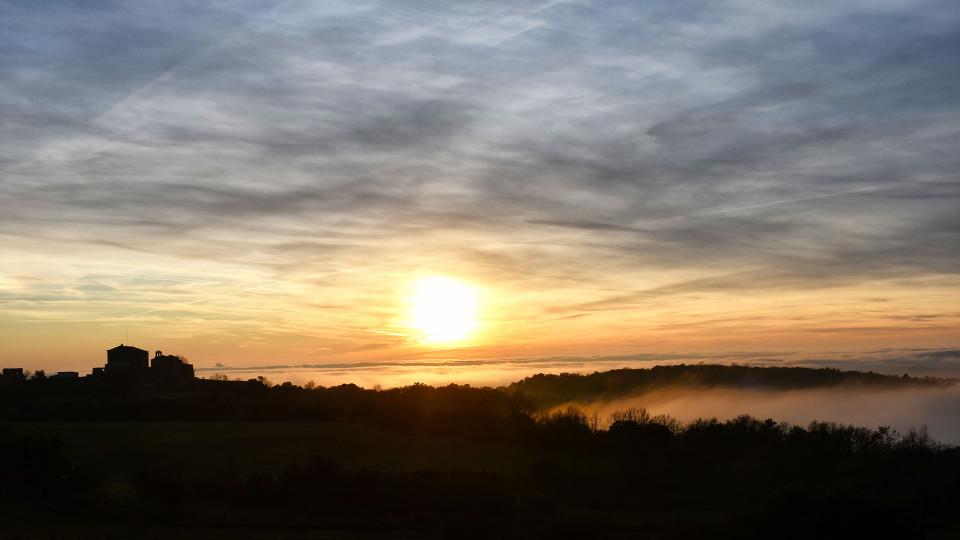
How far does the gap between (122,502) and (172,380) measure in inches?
3902

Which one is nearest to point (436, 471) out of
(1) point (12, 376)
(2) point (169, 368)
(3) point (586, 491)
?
(3) point (586, 491)

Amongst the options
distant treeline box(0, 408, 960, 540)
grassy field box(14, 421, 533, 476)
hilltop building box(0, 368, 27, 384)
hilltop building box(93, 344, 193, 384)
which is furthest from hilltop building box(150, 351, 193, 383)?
distant treeline box(0, 408, 960, 540)

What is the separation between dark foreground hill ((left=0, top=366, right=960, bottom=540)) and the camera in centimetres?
4953

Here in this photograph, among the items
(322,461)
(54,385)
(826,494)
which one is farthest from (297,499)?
(54,385)

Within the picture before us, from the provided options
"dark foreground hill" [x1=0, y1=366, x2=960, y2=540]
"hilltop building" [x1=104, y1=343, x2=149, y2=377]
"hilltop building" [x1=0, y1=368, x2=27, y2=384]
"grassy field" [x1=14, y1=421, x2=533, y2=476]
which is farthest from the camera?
"hilltop building" [x1=104, y1=343, x2=149, y2=377]

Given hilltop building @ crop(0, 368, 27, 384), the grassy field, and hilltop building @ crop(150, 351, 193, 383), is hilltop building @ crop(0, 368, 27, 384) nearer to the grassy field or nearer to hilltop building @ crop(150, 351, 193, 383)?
hilltop building @ crop(150, 351, 193, 383)

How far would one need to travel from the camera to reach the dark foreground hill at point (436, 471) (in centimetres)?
4953

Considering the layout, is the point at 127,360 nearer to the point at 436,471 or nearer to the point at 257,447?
the point at 257,447

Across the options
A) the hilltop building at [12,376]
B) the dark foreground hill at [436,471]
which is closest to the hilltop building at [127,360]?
the hilltop building at [12,376]

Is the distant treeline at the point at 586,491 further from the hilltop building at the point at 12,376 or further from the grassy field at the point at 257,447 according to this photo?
the hilltop building at the point at 12,376

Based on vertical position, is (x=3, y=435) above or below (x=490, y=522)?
above

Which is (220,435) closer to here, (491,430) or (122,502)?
(491,430)

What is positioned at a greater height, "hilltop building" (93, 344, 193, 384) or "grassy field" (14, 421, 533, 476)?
"hilltop building" (93, 344, 193, 384)

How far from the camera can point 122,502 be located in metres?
59.0
